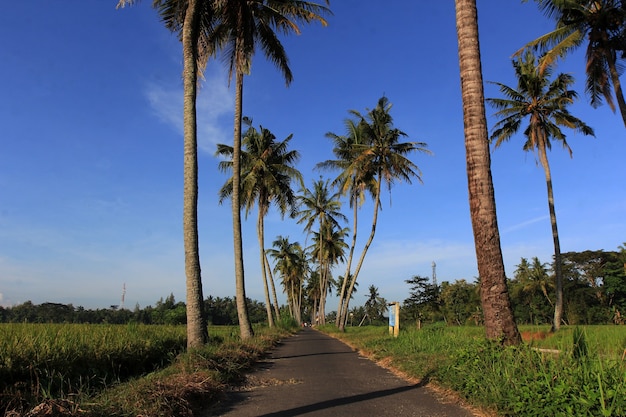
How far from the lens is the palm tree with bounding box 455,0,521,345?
6.82 m

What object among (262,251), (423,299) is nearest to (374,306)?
(423,299)

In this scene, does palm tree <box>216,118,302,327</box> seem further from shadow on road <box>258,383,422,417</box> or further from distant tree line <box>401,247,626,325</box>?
distant tree line <box>401,247,626,325</box>

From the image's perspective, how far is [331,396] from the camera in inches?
243

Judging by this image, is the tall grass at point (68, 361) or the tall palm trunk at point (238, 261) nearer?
the tall grass at point (68, 361)

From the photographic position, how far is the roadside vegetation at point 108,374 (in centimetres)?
443

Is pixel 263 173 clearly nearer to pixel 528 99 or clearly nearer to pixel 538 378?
pixel 528 99

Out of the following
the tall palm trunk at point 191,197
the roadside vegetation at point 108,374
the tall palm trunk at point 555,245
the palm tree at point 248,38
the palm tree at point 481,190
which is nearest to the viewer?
the roadside vegetation at point 108,374

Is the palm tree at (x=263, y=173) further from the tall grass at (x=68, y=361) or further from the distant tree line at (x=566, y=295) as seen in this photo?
the distant tree line at (x=566, y=295)

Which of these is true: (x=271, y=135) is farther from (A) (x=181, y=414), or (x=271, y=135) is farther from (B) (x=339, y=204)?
(A) (x=181, y=414)

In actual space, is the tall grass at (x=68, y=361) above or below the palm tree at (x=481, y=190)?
below

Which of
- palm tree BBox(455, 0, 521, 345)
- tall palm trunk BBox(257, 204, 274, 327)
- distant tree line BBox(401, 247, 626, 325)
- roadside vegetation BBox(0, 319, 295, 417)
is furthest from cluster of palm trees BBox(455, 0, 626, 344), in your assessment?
distant tree line BBox(401, 247, 626, 325)

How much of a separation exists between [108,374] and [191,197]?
407 cm

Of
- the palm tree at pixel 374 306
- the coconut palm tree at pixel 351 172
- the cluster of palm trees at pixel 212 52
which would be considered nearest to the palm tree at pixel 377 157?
A: the coconut palm tree at pixel 351 172

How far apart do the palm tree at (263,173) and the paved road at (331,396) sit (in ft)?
53.2
